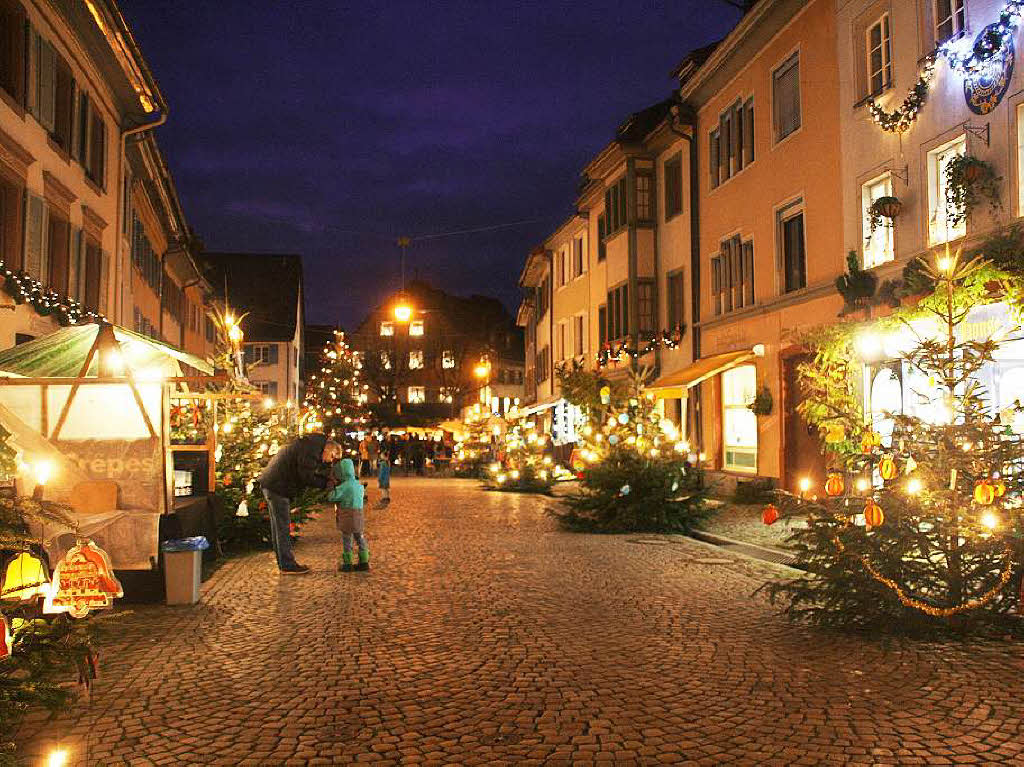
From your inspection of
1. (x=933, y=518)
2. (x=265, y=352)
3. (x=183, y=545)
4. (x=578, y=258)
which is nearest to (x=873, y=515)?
(x=933, y=518)

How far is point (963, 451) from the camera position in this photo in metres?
7.79

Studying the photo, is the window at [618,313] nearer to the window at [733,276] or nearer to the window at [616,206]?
the window at [616,206]

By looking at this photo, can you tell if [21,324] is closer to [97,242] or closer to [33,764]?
[97,242]

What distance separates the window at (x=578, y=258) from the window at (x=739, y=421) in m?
14.1

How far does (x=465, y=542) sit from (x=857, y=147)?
999 cm

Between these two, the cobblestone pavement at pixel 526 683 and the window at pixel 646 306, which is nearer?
the cobblestone pavement at pixel 526 683

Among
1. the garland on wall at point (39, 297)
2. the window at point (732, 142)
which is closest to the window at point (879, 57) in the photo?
the window at point (732, 142)

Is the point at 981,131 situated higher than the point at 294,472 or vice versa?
the point at 981,131

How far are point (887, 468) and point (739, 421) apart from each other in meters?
15.5

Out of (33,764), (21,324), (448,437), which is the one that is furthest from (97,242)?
(448,437)

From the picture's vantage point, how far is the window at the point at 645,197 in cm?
2900

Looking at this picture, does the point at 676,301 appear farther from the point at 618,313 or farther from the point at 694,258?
the point at 618,313

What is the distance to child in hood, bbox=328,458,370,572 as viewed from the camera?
12.1 m

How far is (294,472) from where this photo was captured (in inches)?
480
